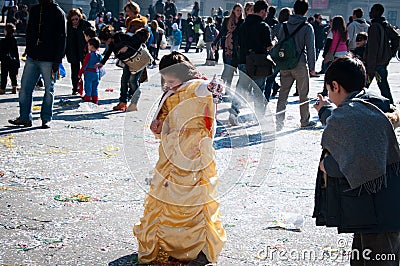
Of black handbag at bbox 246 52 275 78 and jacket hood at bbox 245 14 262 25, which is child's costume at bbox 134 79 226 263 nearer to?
black handbag at bbox 246 52 275 78

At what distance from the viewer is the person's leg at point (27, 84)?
922 cm

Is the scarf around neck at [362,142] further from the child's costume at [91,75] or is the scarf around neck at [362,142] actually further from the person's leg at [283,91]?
the child's costume at [91,75]

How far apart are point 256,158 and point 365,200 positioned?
15.2 ft

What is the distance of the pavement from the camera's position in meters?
4.96

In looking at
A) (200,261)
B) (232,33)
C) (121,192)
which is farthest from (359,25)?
(200,261)

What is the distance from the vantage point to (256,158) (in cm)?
824

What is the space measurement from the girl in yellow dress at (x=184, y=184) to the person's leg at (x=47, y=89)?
4811mm

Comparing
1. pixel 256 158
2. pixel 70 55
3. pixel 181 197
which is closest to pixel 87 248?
pixel 181 197

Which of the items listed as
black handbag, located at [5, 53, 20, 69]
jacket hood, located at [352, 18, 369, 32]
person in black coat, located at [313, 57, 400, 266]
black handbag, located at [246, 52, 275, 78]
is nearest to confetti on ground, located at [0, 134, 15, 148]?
black handbag, located at [246, 52, 275, 78]

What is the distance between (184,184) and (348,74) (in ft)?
4.76

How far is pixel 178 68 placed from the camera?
4.72 meters

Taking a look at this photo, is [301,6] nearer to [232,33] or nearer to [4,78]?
[232,33]

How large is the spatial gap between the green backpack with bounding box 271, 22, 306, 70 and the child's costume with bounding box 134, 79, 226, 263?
523 cm

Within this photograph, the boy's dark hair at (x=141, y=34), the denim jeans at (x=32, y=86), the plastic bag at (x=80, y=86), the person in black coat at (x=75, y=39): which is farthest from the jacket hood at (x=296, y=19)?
the person in black coat at (x=75, y=39)
